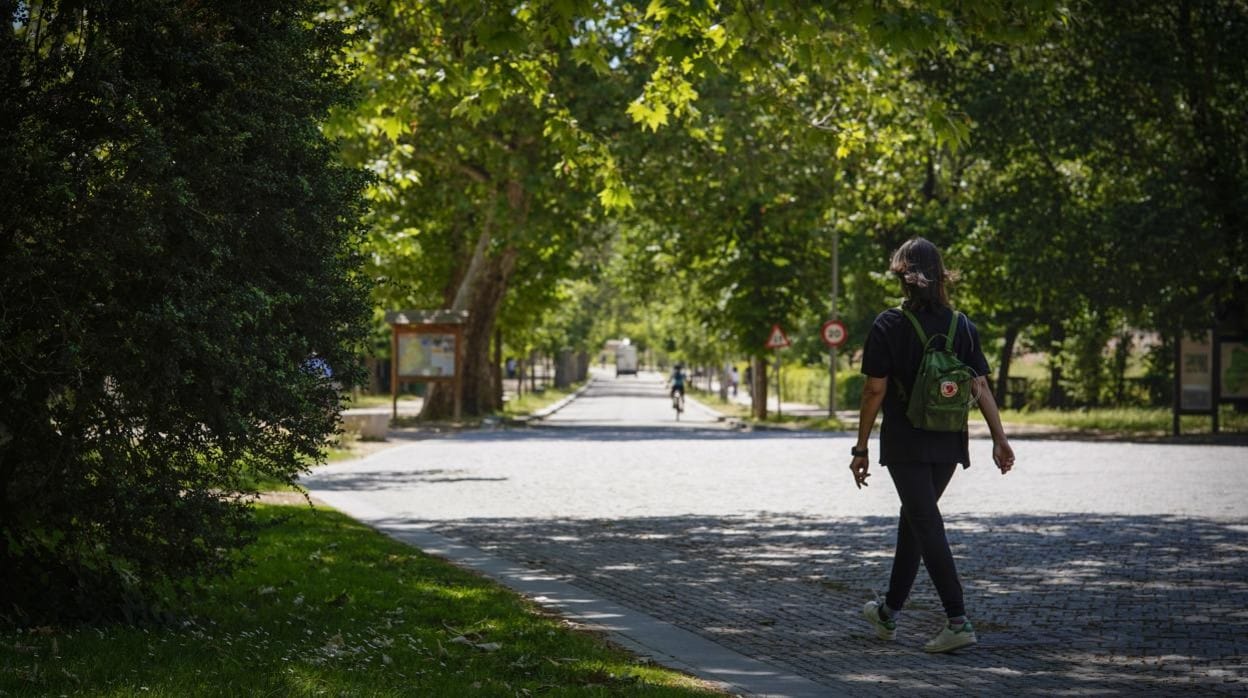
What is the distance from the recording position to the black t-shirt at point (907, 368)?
7.30 m

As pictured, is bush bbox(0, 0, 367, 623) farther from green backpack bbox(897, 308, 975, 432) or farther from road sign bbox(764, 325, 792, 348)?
road sign bbox(764, 325, 792, 348)

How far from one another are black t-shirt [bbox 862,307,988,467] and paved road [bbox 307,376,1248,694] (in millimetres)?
939

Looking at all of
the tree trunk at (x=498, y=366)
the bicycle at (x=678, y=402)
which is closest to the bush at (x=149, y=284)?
the bicycle at (x=678, y=402)

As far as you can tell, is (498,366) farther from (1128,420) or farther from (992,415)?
(992,415)

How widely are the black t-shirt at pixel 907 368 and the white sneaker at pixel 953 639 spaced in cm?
78

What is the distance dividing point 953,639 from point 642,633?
1.53 metres

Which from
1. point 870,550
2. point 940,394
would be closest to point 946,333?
point 940,394

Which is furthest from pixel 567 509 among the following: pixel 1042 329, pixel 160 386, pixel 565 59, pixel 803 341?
pixel 803 341

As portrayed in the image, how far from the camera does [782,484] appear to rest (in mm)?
19000

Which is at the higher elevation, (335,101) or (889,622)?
(335,101)

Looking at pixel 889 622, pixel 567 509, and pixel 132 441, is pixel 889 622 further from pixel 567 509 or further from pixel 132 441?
pixel 567 509

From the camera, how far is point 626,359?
168 meters

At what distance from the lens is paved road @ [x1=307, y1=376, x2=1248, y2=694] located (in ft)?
23.6

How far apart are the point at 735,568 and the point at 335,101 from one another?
4735 mm
